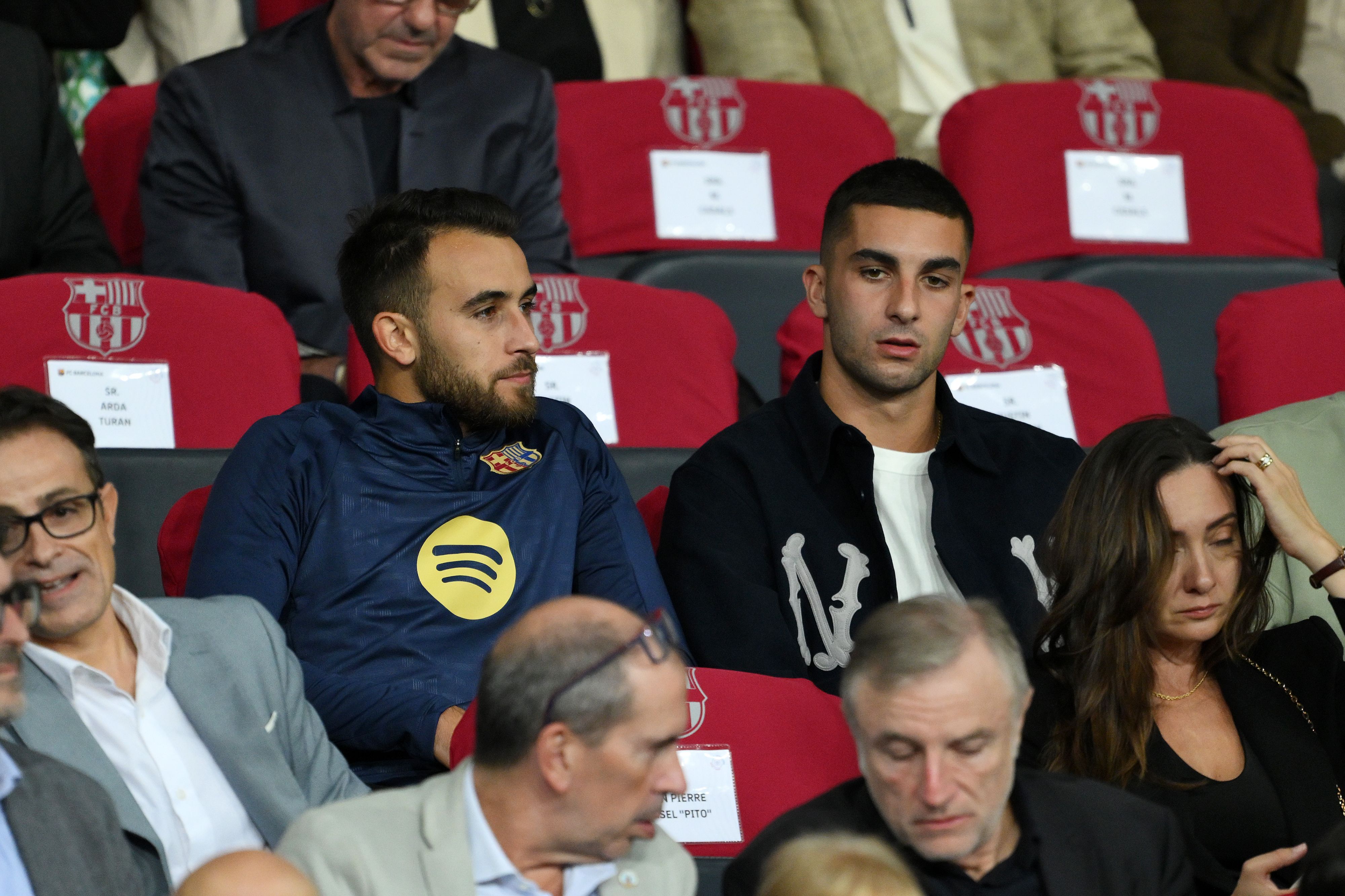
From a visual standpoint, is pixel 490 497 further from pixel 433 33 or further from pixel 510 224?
pixel 433 33

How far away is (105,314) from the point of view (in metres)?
2.55

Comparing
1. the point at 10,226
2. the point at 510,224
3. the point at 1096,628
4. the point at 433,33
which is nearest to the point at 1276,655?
the point at 1096,628

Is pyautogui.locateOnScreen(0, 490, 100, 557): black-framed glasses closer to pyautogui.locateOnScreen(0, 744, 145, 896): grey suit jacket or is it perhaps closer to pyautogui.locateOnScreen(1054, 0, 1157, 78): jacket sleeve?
pyautogui.locateOnScreen(0, 744, 145, 896): grey suit jacket

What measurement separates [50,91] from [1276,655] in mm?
2386

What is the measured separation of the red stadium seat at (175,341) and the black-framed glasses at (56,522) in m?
0.74

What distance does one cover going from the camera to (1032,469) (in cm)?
251

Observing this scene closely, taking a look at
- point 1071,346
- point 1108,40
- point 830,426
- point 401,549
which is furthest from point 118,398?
point 1108,40

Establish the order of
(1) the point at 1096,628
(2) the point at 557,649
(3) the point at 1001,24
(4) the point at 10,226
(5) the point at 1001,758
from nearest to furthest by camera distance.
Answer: (2) the point at 557,649, (5) the point at 1001,758, (1) the point at 1096,628, (4) the point at 10,226, (3) the point at 1001,24

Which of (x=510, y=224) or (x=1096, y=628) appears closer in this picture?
(x=1096, y=628)

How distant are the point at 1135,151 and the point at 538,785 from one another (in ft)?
8.61

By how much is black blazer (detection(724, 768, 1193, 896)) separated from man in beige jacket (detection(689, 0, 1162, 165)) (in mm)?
2300

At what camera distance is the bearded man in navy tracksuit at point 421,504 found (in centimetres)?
205

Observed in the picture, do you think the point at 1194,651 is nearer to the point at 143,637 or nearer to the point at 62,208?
the point at 143,637

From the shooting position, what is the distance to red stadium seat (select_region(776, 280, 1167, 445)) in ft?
9.71
